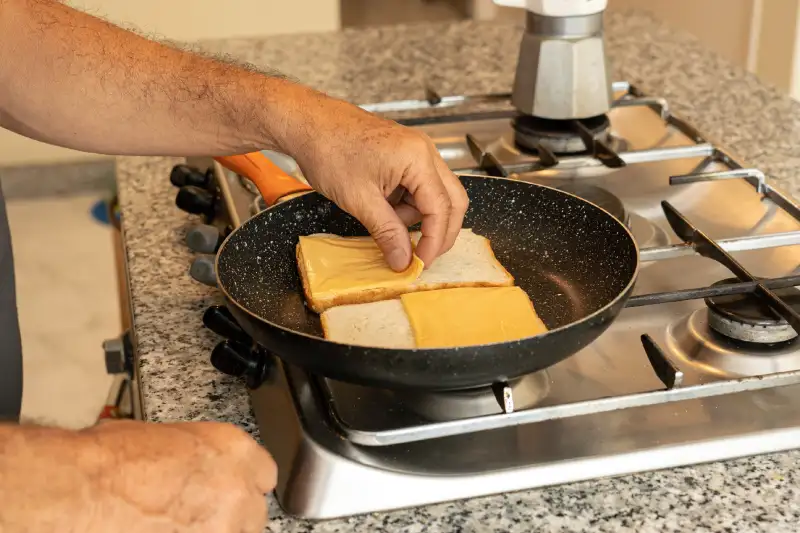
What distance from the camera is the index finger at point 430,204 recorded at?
0.86 metres

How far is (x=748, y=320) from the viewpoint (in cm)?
83

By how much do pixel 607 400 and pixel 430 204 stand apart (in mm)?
240

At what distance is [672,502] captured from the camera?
0.71 m

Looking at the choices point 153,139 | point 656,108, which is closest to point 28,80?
point 153,139

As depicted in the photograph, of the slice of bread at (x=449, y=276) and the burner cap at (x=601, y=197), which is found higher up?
the slice of bread at (x=449, y=276)

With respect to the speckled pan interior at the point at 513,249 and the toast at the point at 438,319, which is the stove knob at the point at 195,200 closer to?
the speckled pan interior at the point at 513,249

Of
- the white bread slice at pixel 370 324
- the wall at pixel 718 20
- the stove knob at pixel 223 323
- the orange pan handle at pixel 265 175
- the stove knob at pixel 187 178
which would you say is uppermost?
the orange pan handle at pixel 265 175

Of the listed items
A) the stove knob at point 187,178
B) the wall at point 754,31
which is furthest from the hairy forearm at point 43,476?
the wall at point 754,31

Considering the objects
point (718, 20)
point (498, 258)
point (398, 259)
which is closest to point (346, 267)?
point (398, 259)

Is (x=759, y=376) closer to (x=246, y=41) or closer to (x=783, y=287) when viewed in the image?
(x=783, y=287)

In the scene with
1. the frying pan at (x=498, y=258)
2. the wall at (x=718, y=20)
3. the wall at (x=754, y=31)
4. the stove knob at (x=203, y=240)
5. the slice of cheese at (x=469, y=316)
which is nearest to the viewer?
the frying pan at (x=498, y=258)

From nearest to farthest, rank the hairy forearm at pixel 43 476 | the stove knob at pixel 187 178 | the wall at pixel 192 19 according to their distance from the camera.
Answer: the hairy forearm at pixel 43 476
the stove knob at pixel 187 178
the wall at pixel 192 19

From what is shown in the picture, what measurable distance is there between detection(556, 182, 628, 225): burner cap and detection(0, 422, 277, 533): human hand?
1.89 feet

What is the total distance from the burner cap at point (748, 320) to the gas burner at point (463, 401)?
6.8 inches
